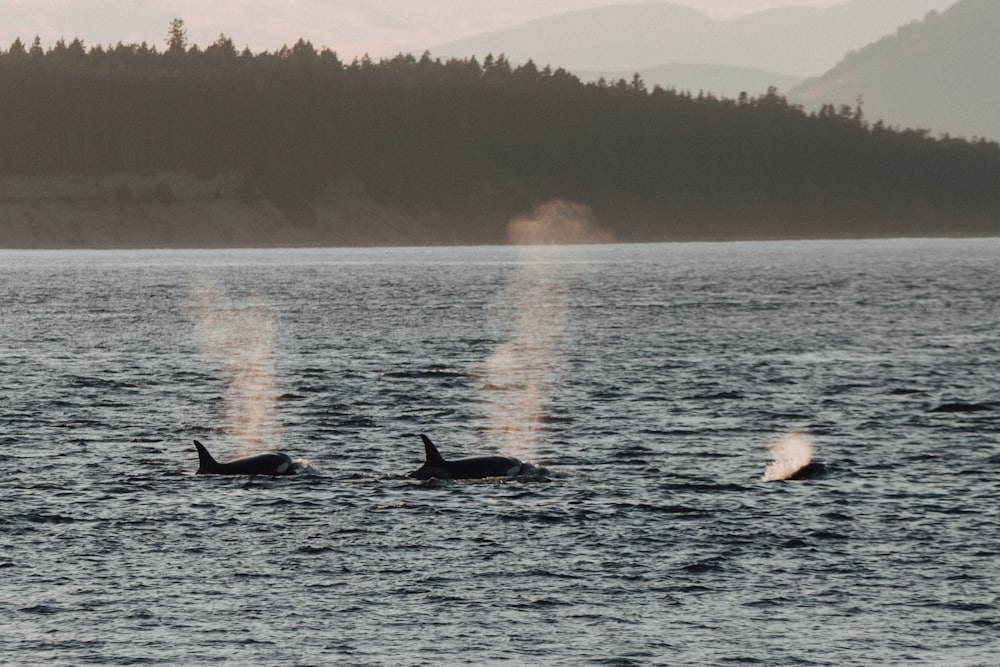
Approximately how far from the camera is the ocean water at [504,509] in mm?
22172

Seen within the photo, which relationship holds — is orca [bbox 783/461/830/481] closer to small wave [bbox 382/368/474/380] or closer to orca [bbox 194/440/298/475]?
Answer: orca [bbox 194/440/298/475]

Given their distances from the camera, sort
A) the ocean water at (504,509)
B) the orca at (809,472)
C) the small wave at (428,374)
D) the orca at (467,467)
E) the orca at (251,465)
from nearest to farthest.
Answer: the ocean water at (504,509) < the orca at (467,467) < the orca at (251,465) < the orca at (809,472) < the small wave at (428,374)

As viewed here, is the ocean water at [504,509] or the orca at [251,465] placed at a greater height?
the orca at [251,465]

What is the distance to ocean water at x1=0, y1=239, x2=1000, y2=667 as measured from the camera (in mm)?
22172

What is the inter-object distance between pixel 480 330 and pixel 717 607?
6523cm

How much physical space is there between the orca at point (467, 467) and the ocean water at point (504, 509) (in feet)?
1.73

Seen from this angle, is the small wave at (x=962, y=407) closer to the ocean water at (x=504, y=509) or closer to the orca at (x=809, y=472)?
the ocean water at (x=504, y=509)

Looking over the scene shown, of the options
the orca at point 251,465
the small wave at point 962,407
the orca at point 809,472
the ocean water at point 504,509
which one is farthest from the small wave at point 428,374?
the orca at point 809,472

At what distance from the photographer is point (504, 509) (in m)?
30.4

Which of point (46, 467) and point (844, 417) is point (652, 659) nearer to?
point (46, 467)

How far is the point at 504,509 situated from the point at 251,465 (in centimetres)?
673

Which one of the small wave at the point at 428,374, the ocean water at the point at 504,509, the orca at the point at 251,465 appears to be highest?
the orca at the point at 251,465

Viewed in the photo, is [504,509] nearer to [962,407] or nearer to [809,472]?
[809,472]

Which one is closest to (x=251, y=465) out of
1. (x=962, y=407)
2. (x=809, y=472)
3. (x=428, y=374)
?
(x=809, y=472)
